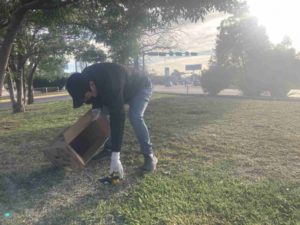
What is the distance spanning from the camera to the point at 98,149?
4.25 metres

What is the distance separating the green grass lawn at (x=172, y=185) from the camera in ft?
9.70

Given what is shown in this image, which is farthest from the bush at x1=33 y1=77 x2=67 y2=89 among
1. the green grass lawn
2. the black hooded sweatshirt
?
the black hooded sweatshirt

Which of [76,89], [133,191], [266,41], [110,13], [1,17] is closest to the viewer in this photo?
[76,89]

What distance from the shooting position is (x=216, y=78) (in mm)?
20625

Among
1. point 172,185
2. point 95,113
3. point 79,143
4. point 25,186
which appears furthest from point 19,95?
point 172,185

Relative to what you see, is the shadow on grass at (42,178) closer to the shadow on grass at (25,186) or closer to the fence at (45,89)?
the shadow on grass at (25,186)

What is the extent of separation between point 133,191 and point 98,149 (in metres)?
1.06

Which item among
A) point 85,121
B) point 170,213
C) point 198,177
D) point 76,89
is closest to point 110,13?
point 85,121

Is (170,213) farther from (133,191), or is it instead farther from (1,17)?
(1,17)

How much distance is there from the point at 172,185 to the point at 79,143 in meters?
1.42

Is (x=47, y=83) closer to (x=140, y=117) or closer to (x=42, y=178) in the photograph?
(x=42, y=178)

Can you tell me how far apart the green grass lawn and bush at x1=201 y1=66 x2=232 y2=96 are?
1526cm

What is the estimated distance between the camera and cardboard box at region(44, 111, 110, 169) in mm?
3695

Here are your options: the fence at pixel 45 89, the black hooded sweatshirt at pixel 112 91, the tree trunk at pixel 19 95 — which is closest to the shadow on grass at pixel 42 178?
the black hooded sweatshirt at pixel 112 91
